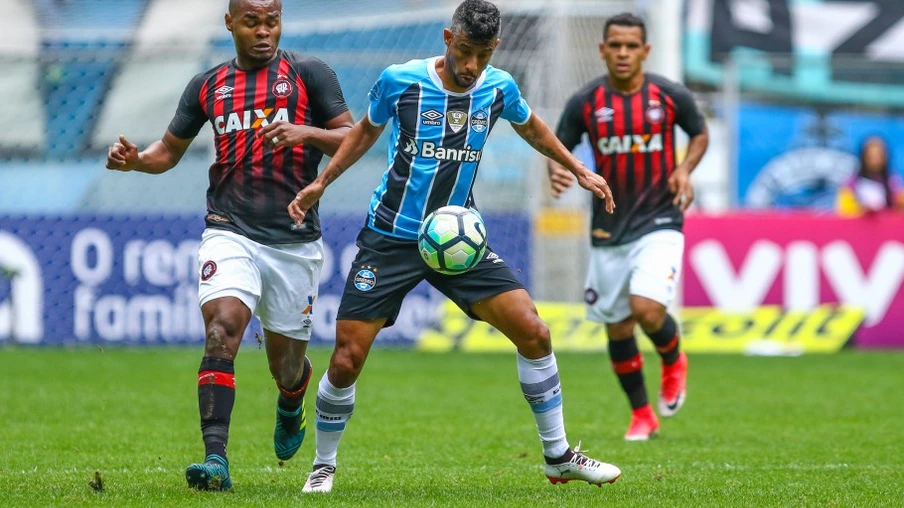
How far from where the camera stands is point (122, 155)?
279 inches

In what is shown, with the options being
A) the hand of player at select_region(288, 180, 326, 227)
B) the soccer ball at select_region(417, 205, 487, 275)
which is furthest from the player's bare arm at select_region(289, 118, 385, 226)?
the soccer ball at select_region(417, 205, 487, 275)

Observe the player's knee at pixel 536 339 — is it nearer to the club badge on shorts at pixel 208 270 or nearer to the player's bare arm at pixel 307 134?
the player's bare arm at pixel 307 134

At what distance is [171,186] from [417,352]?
10.7 ft

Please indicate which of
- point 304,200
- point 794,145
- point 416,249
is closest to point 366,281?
point 416,249

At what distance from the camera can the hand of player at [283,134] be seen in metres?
6.75

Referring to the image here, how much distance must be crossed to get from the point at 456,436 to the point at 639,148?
224 cm

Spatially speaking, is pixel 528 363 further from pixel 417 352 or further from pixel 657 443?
pixel 417 352

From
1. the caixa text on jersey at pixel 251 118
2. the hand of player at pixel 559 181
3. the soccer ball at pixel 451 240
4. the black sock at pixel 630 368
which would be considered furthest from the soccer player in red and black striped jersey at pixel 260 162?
the black sock at pixel 630 368

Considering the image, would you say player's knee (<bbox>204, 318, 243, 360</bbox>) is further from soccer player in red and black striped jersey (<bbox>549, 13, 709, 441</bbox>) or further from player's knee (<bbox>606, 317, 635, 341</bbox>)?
player's knee (<bbox>606, 317, 635, 341</bbox>)

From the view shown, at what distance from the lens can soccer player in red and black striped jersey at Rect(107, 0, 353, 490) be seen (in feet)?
22.8

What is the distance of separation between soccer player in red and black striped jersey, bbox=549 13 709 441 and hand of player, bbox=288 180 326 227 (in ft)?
10.8

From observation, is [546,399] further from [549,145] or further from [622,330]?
[622,330]

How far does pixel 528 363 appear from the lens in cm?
692

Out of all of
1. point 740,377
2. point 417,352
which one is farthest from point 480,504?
point 417,352
